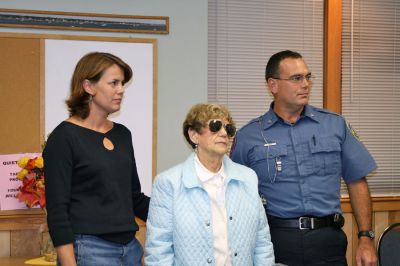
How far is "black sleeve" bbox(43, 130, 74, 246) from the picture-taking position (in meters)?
2.03

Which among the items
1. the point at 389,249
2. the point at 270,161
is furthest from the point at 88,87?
the point at 389,249

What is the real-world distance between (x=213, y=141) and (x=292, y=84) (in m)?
0.69

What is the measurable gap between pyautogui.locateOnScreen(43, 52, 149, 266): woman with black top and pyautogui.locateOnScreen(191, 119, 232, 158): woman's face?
1.04ft

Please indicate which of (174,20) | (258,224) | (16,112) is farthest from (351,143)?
(16,112)

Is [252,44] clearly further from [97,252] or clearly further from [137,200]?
[97,252]

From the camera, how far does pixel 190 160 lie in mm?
2393

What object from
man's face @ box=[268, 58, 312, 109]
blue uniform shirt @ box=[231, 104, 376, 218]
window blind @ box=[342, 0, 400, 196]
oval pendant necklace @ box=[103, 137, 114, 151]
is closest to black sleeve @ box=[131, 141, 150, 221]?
oval pendant necklace @ box=[103, 137, 114, 151]

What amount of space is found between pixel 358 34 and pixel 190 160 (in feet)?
7.44

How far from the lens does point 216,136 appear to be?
7.60 feet

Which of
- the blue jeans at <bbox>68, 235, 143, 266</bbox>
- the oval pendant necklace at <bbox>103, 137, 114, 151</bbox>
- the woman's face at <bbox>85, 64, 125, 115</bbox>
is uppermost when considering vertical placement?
the woman's face at <bbox>85, 64, 125, 115</bbox>

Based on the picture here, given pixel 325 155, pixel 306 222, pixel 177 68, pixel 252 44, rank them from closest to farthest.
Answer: pixel 306 222 → pixel 325 155 → pixel 177 68 → pixel 252 44

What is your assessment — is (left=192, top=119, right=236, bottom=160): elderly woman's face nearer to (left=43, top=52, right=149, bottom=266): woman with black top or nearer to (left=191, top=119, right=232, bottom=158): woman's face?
(left=191, top=119, right=232, bottom=158): woman's face

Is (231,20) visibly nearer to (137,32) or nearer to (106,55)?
(137,32)

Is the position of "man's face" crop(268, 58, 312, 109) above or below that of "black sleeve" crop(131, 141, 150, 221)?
above
